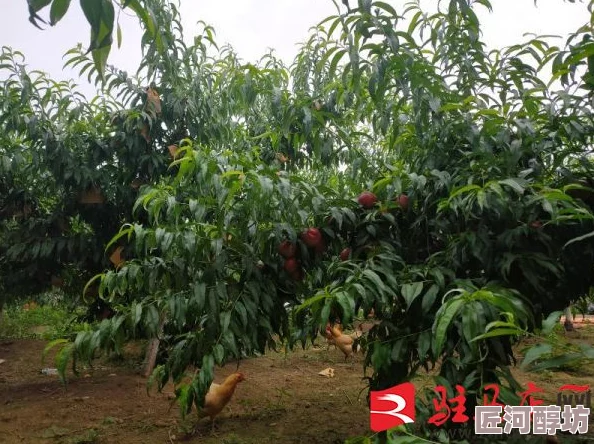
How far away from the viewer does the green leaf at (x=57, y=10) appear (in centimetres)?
69

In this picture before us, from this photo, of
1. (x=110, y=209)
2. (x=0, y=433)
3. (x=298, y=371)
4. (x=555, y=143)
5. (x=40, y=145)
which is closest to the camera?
(x=555, y=143)

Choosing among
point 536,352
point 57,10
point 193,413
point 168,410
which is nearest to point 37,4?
point 57,10

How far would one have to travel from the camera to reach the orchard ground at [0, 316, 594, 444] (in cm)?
289

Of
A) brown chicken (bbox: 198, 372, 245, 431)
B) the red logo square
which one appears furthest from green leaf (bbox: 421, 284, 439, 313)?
brown chicken (bbox: 198, 372, 245, 431)

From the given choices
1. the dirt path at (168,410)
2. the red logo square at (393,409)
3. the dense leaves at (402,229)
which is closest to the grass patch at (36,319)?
the dirt path at (168,410)

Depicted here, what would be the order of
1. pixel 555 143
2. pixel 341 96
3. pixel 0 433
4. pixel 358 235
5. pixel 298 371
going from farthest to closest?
pixel 298 371
pixel 0 433
pixel 341 96
pixel 358 235
pixel 555 143

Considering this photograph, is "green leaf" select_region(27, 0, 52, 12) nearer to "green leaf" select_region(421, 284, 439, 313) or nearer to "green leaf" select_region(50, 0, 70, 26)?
"green leaf" select_region(50, 0, 70, 26)

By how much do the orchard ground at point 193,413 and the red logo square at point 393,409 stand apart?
2.13ft

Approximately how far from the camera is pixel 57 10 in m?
0.69

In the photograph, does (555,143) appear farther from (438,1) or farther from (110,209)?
(110,209)

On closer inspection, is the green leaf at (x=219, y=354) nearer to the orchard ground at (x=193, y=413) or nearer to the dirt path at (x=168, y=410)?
the orchard ground at (x=193, y=413)

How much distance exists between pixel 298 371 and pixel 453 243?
3.15 meters

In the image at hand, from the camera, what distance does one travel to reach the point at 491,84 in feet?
6.75

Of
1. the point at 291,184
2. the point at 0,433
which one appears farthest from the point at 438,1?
the point at 0,433
